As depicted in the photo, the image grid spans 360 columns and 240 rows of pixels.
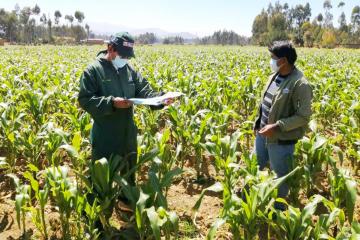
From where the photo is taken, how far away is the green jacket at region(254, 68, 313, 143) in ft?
11.2

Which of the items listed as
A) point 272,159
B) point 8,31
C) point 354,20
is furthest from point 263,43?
point 272,159

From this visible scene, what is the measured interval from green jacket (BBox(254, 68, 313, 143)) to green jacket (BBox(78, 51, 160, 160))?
3.87 ft

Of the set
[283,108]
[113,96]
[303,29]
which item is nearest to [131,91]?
[113,96]

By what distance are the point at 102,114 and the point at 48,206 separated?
1.48m

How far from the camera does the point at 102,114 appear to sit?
3.30 metres

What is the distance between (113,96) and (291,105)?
5.27ft

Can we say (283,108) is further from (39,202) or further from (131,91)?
(39,202)

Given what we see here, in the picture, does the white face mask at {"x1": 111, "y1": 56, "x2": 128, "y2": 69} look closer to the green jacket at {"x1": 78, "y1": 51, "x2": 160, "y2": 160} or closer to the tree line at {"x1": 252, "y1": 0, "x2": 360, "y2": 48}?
the green jacket at {"x1": 78, "y1": 51, "x2": 160, "y2": 160}

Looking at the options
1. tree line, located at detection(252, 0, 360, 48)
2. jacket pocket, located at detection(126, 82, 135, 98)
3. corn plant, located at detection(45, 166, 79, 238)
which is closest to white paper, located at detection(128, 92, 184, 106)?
jacket pocket, located at detection(126, 82, 135, 98)

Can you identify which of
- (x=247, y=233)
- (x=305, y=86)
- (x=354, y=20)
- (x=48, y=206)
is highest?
(x=354, y=20)

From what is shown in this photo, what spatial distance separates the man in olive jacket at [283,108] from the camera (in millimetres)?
3424

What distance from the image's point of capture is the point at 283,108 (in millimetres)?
3527

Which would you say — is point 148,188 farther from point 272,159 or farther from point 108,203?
point 272,159

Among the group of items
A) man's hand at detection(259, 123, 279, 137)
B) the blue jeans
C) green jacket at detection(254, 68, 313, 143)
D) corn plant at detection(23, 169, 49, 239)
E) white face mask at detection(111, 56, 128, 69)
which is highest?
white face mask at detection(111, 56, 128, 69)
